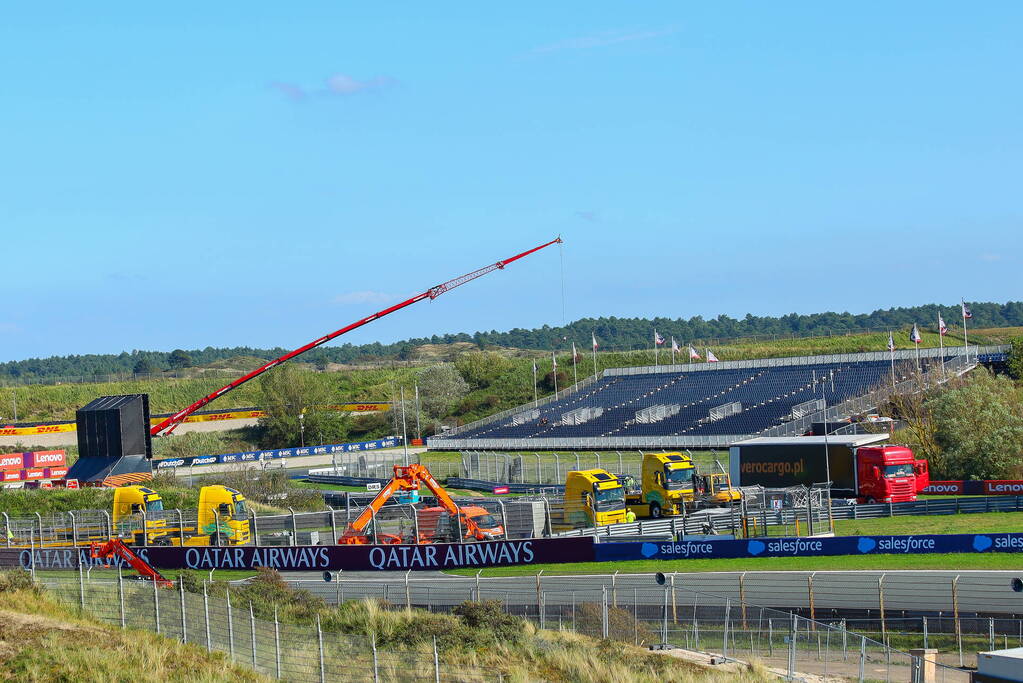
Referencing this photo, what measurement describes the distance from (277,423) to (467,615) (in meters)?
86.9

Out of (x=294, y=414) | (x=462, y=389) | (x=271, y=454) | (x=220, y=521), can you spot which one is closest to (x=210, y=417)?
(x=294, y=414)

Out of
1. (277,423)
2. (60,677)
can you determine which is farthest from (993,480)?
(277,423)

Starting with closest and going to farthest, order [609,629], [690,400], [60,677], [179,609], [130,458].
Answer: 1. [60,677]
2. [179,609]
3. [609,629]
4. [130,458]
5. [690,400]

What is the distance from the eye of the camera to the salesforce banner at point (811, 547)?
31453mm

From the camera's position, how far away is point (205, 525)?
38.5 m

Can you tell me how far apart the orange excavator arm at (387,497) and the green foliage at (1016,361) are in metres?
51.1

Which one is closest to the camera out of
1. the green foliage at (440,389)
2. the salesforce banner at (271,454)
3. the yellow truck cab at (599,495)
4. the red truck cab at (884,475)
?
the yellow truck cab at (599,495)

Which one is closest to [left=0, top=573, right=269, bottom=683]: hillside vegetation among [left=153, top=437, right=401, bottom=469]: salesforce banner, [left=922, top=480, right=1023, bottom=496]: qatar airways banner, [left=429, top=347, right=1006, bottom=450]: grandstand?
[left=922, top=480, right=1023, bottom=496]: qatar airways banner

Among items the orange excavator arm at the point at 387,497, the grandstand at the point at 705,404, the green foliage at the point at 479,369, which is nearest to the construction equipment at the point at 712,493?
the orange excavator arm at the point at 387,497

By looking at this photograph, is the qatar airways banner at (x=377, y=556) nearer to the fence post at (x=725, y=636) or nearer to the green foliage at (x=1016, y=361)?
the fence post at (x=725, y=636)

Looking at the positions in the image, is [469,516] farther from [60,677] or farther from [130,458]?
[130,458]

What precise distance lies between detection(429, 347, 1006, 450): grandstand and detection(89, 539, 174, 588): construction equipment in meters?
43.1

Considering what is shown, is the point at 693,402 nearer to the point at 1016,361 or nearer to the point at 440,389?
the point at 1016,361

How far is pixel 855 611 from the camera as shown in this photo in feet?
82.9
